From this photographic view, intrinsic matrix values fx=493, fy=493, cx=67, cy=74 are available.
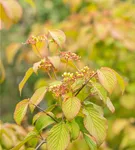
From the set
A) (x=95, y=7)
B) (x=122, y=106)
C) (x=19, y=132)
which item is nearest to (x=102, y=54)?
(x=122, y=106)

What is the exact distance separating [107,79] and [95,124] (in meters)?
0.11

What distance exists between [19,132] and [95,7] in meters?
2.13

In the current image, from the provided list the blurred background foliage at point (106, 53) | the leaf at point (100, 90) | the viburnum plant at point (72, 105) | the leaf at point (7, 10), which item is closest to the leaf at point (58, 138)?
the viburnum plant at point (72, 105)

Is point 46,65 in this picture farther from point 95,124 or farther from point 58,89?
point 95,124

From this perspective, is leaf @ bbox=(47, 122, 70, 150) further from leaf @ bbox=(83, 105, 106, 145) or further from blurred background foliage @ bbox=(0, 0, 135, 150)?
blurred background foliage @ bbox=(0, 0, 135, 150)

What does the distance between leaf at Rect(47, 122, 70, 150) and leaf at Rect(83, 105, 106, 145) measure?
0.05m

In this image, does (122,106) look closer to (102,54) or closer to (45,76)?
(102,54)

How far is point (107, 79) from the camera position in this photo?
113cm

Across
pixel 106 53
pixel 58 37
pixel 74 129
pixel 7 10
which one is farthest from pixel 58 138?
pixel 106 53

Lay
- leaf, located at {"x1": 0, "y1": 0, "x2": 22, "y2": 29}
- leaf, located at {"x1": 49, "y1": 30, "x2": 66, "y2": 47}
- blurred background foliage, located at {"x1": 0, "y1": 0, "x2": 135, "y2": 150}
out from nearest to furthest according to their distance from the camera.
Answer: leaf, located at {"x1": 49, "y1": 30, "x2": 66, "y2": 47}, leaf, located at {"x1": 0, "y1": 0, "x2": 22, "y2": 29}, blurred background foliage, located at {"x1": 0, "y1": 0, "x2": 135, "y2": 150}

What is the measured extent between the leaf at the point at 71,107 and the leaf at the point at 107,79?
73 mm

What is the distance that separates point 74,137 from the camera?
1.15 metres

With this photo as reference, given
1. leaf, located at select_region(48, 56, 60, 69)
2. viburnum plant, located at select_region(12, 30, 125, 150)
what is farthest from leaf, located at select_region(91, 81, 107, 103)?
leaf, located at select_region(48, 56, 60, 69)

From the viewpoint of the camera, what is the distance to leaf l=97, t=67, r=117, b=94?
1.12 meters
